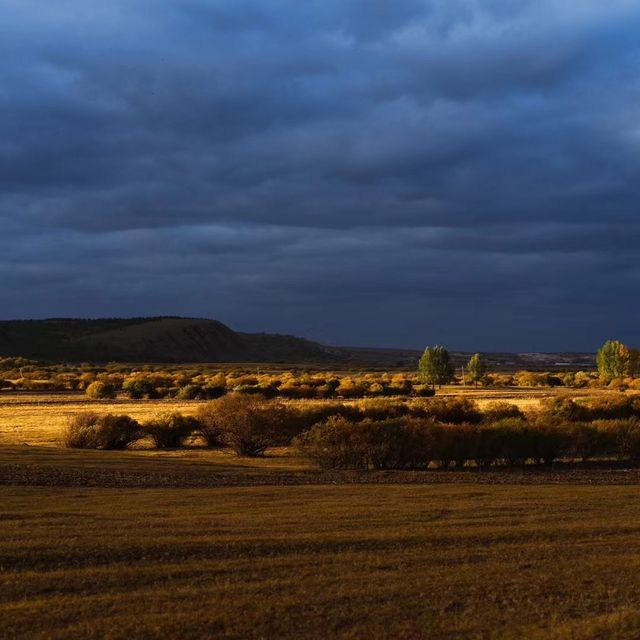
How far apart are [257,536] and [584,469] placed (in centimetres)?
1917

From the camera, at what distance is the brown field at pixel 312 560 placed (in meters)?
9.53

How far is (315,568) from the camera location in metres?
11.9

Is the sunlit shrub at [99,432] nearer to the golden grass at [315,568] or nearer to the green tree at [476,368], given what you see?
the golden grass at [315,568]

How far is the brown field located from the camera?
9531 mm

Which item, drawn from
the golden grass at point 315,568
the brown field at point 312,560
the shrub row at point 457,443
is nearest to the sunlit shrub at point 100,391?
the shrub row at point 457,443

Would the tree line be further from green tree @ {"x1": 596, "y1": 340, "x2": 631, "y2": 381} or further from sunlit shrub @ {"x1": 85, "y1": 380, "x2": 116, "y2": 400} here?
sunlit shrub @ {"x1": 85, "y1": 380, "x2": 116, "y2": 400}

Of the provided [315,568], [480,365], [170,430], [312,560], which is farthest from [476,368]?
[315,568]

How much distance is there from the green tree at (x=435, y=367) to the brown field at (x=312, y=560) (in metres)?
80.0

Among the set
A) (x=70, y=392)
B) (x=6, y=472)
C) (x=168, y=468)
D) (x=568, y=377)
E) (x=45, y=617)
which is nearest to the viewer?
(x=45, y=617)

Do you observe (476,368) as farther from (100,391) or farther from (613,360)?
(100,391)

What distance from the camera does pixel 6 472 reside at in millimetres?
21672

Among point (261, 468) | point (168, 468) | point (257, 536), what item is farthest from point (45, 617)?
point (261, 468)

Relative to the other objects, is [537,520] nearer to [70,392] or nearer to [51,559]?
[51,559]

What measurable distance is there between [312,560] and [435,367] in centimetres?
9037
